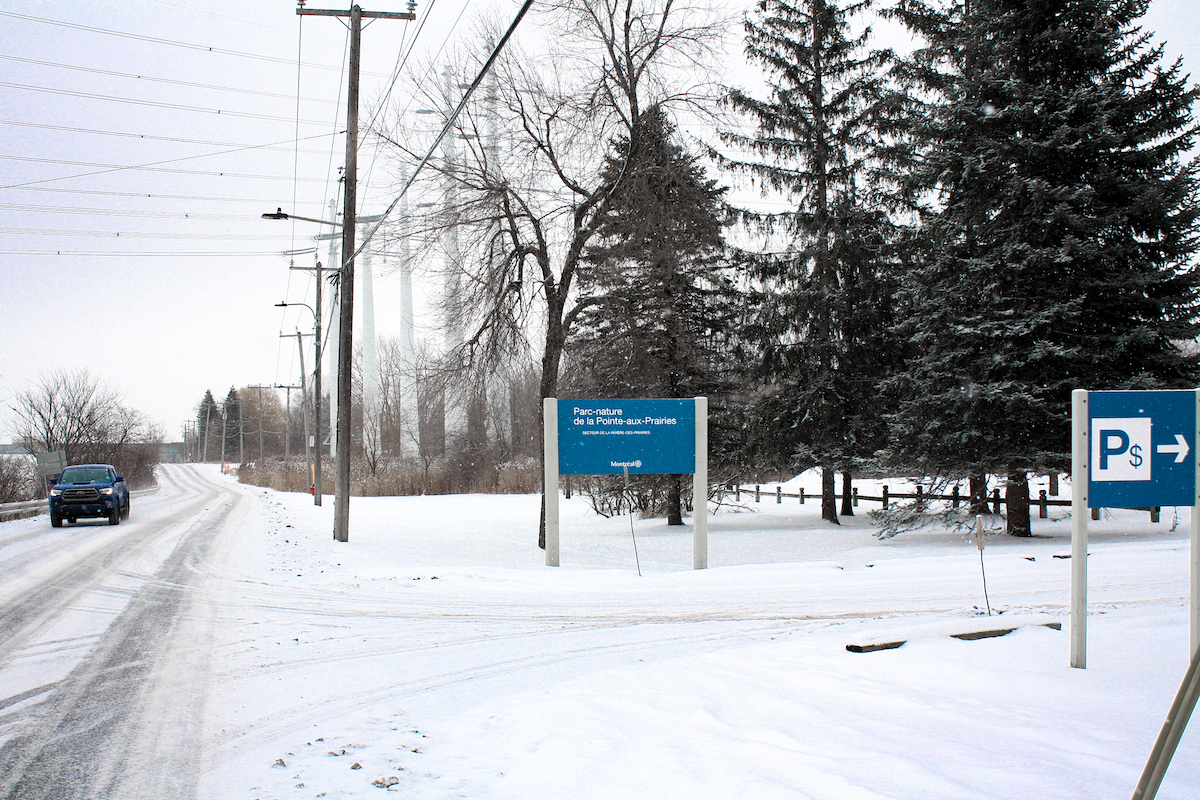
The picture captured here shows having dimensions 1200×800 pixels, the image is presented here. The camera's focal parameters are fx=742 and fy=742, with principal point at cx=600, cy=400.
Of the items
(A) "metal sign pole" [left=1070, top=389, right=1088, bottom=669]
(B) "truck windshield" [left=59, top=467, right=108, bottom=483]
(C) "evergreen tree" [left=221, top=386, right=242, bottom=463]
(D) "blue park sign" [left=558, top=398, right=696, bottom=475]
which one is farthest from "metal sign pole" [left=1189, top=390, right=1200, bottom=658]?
(C) "evergreen tree" [left=221, top=386, right=242, bottom=463]

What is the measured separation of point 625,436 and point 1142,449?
295 inches

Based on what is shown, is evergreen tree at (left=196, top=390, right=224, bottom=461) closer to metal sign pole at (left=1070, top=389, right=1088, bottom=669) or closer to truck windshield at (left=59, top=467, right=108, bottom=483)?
truck windshield at (left=59, top=467, right=108, bottom=483)

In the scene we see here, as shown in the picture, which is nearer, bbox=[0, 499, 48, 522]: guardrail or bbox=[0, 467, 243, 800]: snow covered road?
bbox=[0, 467, 243, 800]: snow covered road

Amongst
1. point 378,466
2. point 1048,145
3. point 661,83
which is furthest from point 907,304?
point 378,466

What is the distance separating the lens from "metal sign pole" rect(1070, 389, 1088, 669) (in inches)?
216

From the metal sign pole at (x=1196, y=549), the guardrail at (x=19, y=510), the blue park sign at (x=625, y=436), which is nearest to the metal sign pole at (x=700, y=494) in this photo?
the blue park sign at (x=625, y=436)

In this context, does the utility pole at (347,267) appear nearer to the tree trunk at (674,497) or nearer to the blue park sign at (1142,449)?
the tree trunk at (674,497)

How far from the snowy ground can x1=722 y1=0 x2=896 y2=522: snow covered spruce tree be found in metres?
10.9

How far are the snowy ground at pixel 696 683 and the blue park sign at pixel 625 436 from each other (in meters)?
1.75

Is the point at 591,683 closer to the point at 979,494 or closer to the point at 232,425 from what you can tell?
the point at 979,494

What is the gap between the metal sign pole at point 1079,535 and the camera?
550 centimetres

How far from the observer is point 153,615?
8727mm

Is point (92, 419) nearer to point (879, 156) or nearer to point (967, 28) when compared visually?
point (879, 156)

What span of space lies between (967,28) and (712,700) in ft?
60.3
